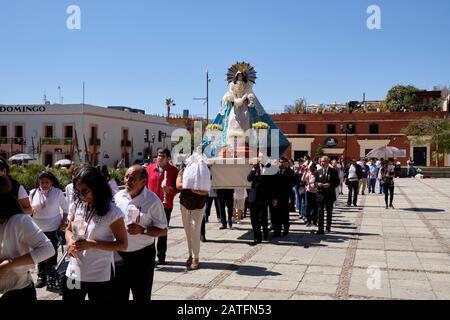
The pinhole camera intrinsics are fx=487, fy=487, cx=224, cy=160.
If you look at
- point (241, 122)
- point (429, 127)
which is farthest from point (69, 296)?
point (429, 127)

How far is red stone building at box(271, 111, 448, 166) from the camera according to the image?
49.0 meters

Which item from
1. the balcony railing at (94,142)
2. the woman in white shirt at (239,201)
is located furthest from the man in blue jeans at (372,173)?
the balcony railing at (94,142)

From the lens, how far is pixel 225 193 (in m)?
11.1

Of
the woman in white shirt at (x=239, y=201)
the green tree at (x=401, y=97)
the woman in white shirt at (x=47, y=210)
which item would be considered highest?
the green tree at (x=401, y=97)

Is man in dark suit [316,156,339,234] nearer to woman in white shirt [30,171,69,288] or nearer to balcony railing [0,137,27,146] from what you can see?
woman in white shirt [30,171,69,288]

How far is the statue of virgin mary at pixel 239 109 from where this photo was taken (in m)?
13.3

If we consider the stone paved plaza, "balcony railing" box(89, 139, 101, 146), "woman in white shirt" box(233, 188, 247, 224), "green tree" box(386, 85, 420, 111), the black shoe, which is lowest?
the stone paved plaza

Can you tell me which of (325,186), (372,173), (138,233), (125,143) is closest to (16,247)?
(138,233)

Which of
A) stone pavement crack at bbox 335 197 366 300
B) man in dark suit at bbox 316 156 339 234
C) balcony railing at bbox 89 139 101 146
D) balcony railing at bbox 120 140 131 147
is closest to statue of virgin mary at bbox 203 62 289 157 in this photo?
man in dark suit at bbox 316 156 339 234

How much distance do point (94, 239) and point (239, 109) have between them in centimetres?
1013

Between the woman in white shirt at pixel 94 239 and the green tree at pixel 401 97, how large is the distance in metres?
57.3

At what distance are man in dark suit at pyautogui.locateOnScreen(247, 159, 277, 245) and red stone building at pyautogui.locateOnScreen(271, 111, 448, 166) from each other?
40.8 meters

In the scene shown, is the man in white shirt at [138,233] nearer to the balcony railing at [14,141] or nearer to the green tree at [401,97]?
the balcony railing at [14,141]
